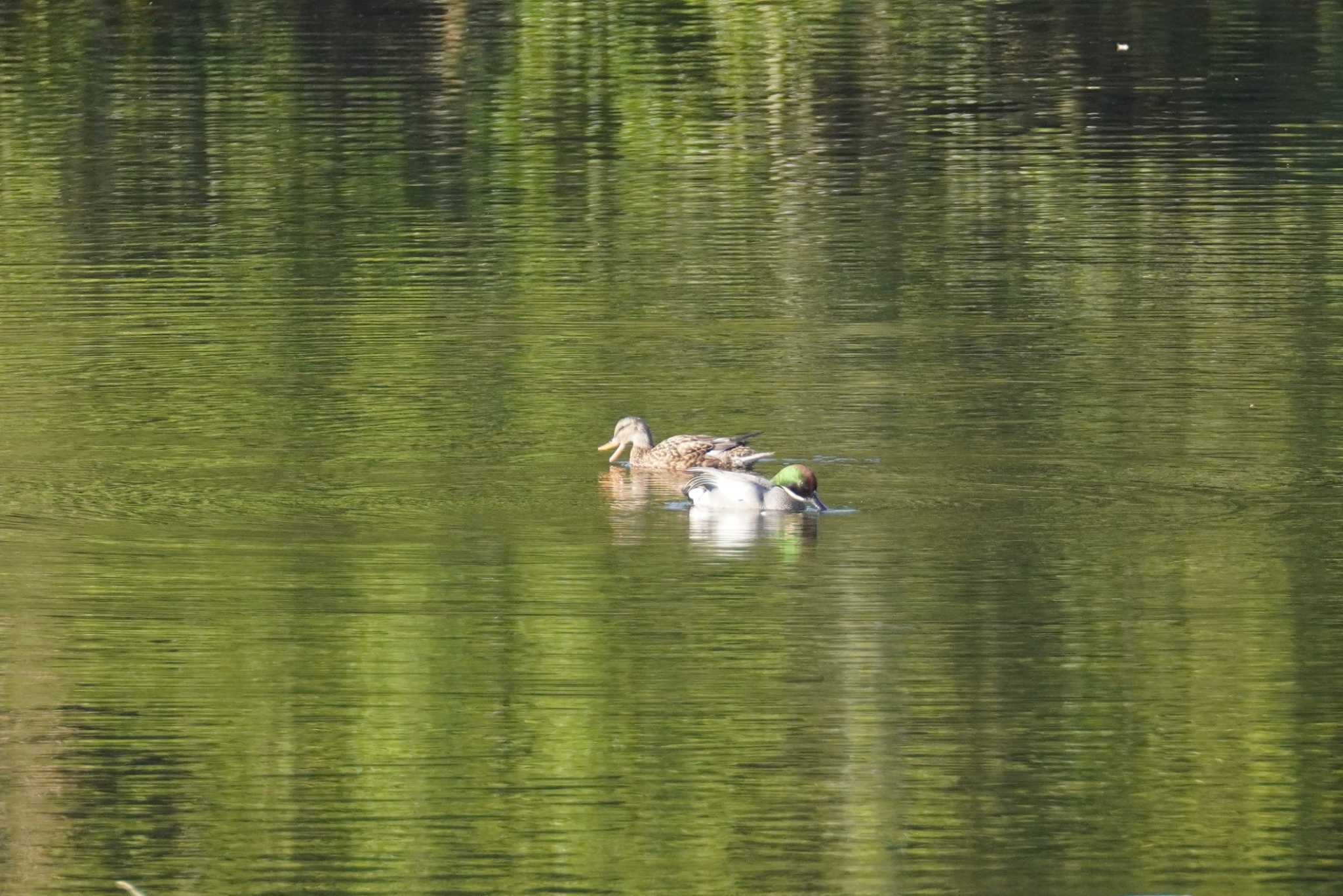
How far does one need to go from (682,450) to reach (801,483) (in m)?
1.43

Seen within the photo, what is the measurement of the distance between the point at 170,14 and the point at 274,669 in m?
37.4

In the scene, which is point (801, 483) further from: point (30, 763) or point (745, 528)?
point (30, 763)

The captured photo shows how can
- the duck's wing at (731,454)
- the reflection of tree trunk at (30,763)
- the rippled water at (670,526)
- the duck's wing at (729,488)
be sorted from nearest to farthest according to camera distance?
the reflection of tree trunk at (30,763) → the rippled water at (670,526) → the duck's wing at (729,488) → the duck's wing at (731,454)

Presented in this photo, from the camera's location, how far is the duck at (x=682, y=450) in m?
16.2

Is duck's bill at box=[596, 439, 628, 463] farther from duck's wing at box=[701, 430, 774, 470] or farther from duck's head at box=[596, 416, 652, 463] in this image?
duck's wing at box=[701, 430, 774, 470]

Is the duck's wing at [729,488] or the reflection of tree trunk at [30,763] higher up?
the reflection of tree trunk at [30,763]

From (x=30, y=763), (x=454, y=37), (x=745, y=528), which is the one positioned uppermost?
(x=30, y=763)

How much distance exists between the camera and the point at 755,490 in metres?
15.4

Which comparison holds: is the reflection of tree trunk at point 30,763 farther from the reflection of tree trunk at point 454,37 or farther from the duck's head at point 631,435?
the reflection of tree trunk at point 454,37

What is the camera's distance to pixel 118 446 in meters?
16.8

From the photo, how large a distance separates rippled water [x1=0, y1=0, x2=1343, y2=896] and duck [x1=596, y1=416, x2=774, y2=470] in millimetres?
128

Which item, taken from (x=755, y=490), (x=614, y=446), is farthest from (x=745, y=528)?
(x=614, y=446)

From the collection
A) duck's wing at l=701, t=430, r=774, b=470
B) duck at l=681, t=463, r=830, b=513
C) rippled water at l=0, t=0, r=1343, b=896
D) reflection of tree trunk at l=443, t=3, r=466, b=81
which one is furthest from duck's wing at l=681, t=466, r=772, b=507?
reflection of tree trunk at l=443, t=3, r=466, b=81

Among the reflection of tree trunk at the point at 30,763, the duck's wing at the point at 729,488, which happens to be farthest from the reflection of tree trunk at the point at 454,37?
the reflection of tree trunk at the point at 30,763
